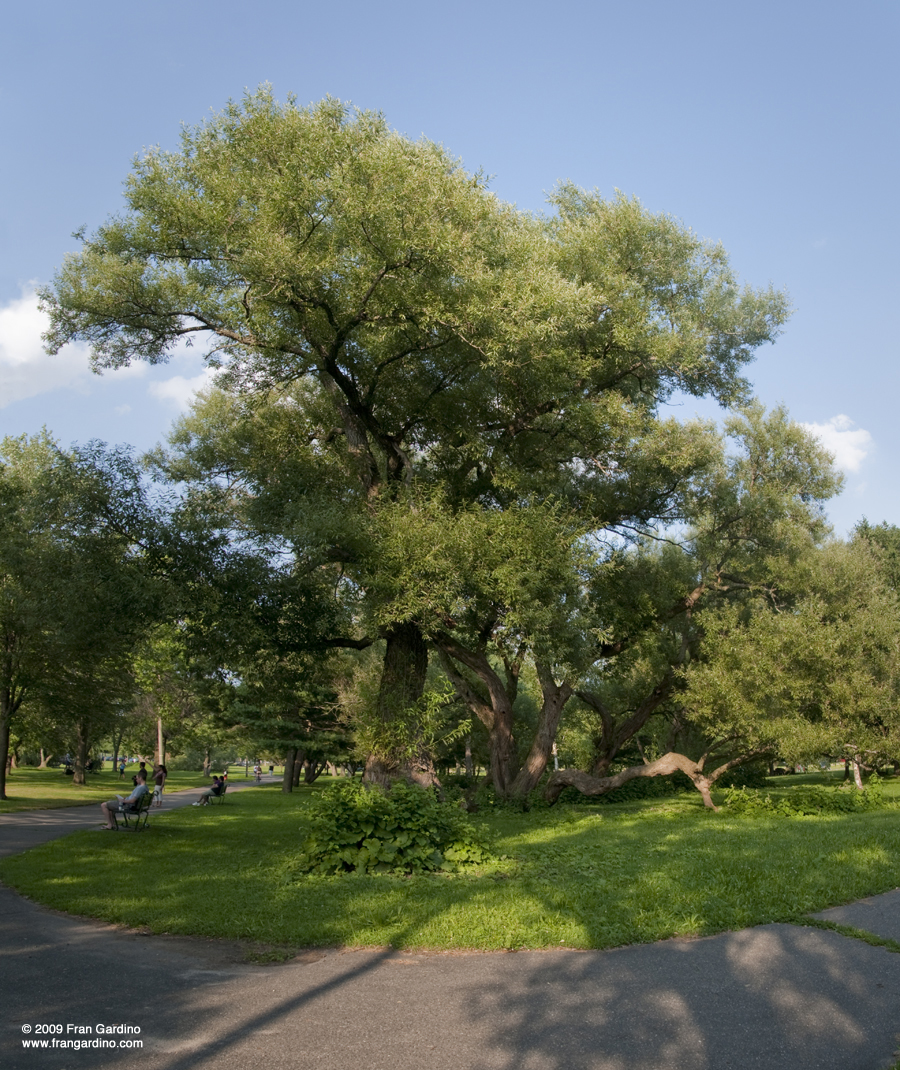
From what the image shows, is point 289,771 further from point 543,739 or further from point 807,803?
point 807,803

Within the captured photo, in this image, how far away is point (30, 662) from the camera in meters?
26.5

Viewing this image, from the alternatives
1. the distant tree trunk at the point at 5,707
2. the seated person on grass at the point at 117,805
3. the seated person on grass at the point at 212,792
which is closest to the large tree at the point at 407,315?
the seated person on grass at the point at 117,805

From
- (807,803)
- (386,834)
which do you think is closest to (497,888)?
(386,834)

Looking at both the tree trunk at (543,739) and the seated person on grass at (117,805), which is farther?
the tree trunk at (543,739)

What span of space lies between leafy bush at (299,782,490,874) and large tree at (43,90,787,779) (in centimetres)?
396

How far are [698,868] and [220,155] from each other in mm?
14294

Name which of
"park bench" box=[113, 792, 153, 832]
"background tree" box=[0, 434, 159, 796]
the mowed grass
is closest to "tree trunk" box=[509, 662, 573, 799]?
the mowed grass

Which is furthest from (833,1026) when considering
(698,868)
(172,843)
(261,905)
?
(172,843)

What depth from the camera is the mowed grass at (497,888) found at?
7.18 metres

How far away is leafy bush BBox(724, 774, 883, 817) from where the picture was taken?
19062 millimetres

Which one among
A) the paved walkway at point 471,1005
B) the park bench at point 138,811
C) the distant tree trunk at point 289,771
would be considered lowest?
the distant tree trunk at point 289,771

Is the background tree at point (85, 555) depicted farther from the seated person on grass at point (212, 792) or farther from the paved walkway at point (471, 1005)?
the seated person on grass at point (212, 792)

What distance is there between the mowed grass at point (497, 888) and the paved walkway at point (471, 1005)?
419 millimetres

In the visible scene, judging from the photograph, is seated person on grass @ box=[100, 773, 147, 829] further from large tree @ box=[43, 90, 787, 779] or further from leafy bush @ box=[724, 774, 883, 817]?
leafy bush @ box=[724, 774, 883, 817]
